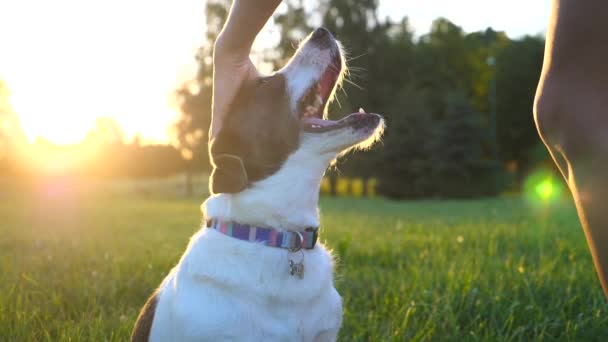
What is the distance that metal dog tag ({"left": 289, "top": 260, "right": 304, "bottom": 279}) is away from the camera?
2902 mm

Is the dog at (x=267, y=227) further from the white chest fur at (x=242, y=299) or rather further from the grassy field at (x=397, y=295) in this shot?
the grassy field at (x=397, y=295)

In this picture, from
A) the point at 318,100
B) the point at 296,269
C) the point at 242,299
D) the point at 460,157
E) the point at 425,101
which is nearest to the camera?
the point at 242,299

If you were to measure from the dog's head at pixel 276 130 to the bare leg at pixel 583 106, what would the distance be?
4.23 ft

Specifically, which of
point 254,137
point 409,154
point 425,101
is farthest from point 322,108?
point 425,101

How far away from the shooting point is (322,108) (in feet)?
12.0

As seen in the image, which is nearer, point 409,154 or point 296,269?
point 296,269

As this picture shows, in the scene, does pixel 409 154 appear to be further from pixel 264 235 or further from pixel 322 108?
pixel 264 235

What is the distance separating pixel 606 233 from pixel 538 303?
2367 millimetres

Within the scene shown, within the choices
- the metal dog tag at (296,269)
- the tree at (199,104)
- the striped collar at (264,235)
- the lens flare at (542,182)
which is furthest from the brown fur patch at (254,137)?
the lens flare at (542,182)

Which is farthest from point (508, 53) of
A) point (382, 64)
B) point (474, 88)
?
point (382, 64)

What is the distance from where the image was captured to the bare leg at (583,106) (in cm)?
198

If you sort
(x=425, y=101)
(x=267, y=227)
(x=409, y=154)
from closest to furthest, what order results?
(x=267, y=227) → (x=409, y=154) → (x=425, y=101)

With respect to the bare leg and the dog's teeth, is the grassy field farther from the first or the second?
the bare leg

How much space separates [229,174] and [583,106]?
1.71m
